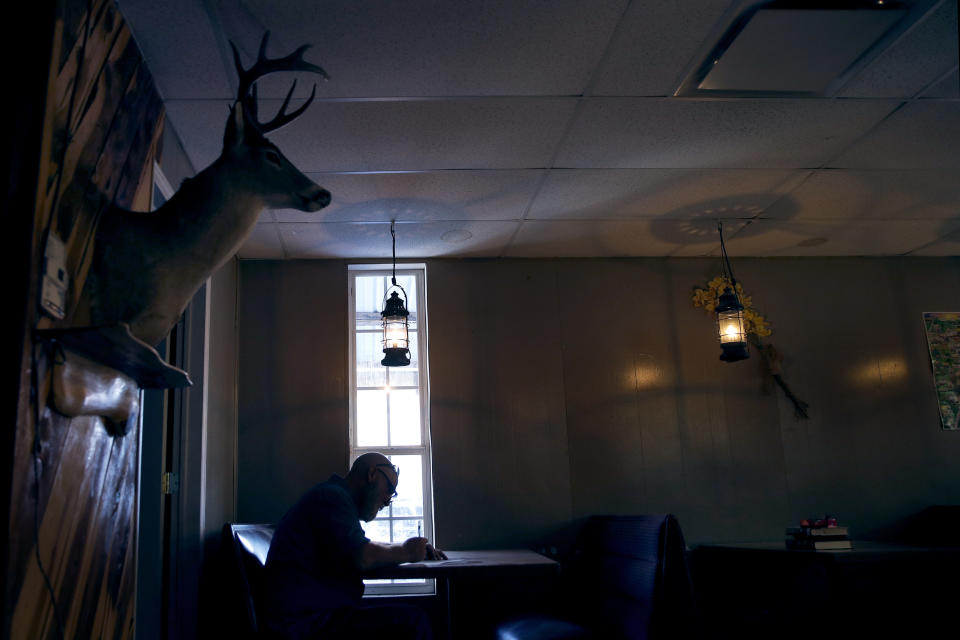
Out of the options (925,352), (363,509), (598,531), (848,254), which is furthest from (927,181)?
(363,509)

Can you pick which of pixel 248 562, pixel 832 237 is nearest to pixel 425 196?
pixel 248 562

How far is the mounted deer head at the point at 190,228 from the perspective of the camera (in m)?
2.16

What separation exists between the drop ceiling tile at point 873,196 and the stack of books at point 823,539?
1.90 metres

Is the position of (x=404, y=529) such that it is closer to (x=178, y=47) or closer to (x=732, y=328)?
(x=732, y=328)

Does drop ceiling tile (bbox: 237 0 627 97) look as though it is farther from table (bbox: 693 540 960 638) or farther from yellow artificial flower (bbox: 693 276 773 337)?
table (bbox: 693 540 960 638)

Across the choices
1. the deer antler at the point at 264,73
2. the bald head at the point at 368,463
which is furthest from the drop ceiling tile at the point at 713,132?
the bald head at the point at 368,463

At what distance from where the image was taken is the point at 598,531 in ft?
15.0

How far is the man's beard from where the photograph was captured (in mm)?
3680

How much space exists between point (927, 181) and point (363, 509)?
11.6 ft

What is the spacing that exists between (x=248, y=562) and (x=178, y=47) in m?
2.33

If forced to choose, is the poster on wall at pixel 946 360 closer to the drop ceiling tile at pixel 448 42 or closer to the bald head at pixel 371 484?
the drop ceiling tile at pixel 448 42

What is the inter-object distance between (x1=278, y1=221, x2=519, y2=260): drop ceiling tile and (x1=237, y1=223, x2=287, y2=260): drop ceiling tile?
0.19 feet

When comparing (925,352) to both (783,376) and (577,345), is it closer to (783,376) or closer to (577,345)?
(783,376)

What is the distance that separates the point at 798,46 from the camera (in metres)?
2.82
